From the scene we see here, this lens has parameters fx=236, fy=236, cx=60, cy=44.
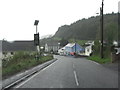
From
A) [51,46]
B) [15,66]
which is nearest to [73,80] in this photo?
[15,66]

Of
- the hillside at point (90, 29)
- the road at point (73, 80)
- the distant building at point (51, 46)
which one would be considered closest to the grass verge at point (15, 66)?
the road at point (73, 80)

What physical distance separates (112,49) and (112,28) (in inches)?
261

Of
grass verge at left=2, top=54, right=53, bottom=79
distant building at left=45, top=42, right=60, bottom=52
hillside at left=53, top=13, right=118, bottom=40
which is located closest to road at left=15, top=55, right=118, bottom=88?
grass verge at left=2, top=54, right=53, bottom=79

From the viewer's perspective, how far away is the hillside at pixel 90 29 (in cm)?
5088

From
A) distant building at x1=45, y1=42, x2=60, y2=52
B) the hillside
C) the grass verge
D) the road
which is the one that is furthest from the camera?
distant building at x1=45, y1=42, x2=60, y2=52

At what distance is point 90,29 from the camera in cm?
9569

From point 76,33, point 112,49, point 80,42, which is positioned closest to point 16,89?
point 112,49

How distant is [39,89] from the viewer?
1078 cm

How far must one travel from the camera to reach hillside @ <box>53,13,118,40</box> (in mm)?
Answer: 50875

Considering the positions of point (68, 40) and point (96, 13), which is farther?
point (68, 40)

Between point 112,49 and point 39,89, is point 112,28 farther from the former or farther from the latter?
point 39,89

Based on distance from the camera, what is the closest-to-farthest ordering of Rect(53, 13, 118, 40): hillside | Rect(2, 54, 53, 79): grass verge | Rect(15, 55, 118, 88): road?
Rect(15, 55, 118, 88): road < Rect(2, 54, 53, 79): grass verge < Rect(53, 13, 118, 40): hillside

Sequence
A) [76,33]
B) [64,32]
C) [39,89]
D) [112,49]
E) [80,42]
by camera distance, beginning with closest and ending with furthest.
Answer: [39,89], [112,49], [76,33], [80,42], [64,32]

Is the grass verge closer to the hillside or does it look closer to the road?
the road
